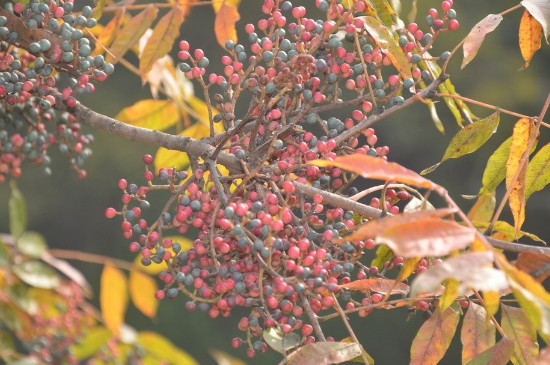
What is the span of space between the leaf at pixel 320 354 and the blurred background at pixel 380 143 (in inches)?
124

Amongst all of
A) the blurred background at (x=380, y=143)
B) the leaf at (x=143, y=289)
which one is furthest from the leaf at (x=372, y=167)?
the blurred background at (x=380, y=143)

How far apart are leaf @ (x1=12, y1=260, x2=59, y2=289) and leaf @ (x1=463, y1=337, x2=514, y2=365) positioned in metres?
0.85

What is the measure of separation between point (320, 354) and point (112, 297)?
0.97 meters

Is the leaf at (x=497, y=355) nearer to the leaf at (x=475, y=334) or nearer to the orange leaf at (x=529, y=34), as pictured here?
the leaf at (x=475, y=334)

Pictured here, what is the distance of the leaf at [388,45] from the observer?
0.89 meters

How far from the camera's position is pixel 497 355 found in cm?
77

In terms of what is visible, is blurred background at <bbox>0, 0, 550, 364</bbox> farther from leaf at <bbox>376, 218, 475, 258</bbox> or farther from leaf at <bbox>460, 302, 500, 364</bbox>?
leaf at <bbox>376, 218, 475, 258</bbox>

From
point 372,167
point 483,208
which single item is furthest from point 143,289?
point 372,167

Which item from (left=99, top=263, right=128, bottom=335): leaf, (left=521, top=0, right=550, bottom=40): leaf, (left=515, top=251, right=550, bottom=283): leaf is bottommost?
(left=99, top=263, right=128, bottom=335): leaf

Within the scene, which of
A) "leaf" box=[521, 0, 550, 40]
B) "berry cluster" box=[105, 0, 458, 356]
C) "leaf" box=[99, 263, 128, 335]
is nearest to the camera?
"berry cluster" box=[105, 0, 458, 356]

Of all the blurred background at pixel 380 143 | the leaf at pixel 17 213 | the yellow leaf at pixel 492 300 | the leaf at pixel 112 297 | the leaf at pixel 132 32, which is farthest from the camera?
the blurred background at pixel 380 143

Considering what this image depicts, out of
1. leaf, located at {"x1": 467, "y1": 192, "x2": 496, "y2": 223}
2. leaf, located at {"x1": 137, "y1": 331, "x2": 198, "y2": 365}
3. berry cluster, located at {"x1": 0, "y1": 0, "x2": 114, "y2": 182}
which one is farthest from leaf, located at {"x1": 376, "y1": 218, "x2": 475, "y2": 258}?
leaf, located at {"x1": 137, "y1": 331, "x2": 198, "y2": 365}

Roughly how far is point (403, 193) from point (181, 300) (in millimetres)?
3957

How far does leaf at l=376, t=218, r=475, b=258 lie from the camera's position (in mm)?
586
